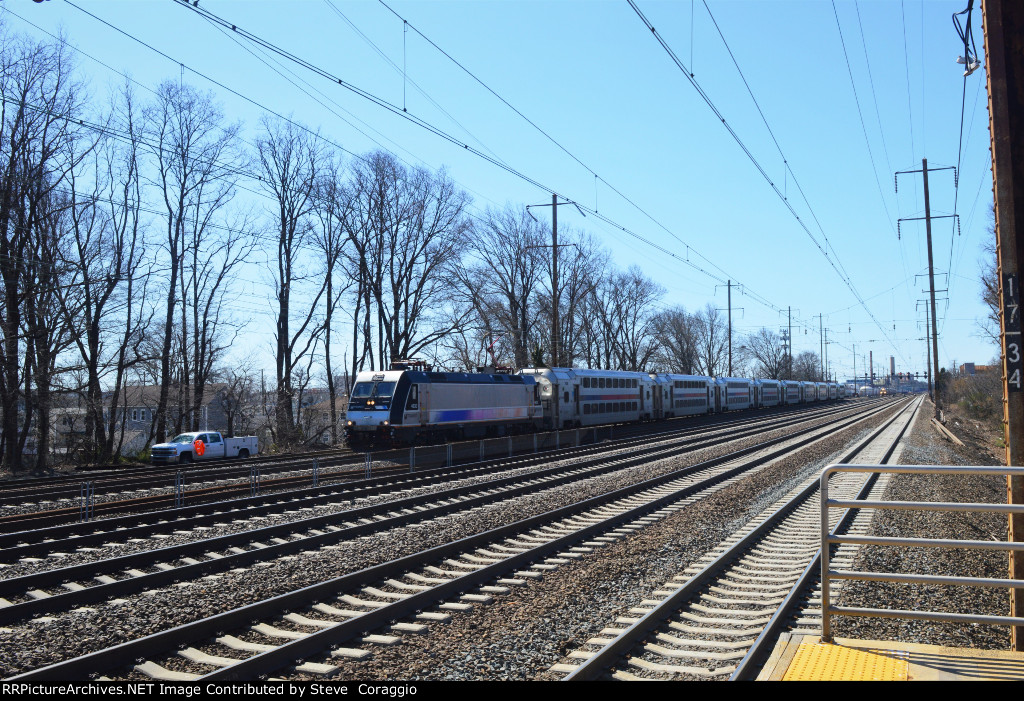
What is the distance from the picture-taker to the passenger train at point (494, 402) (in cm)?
2791

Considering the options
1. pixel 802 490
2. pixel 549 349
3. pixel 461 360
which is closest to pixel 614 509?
pixel 802 490

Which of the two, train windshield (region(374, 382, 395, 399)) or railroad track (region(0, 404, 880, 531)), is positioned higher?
train windshield (region(374, 382, 395, 399))

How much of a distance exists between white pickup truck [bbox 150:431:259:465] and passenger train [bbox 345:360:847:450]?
5312 millimetres

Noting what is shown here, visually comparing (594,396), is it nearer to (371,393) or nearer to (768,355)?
(371,393)

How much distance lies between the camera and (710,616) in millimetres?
7941

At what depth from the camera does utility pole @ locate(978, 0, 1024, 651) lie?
591 centimetres

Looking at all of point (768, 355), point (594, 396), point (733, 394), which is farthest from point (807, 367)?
point (594, 396)

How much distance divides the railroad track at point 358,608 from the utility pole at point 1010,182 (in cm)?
540

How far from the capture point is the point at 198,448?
2897 cm

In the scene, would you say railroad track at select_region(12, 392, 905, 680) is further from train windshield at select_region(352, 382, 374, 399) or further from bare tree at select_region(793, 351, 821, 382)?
bare tree at select_region(793, 351, 821, 382)

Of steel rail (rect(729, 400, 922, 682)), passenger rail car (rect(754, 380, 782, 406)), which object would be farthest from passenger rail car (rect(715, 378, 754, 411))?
steel rail (rect(729, 400, 922, 682))
